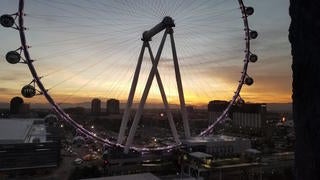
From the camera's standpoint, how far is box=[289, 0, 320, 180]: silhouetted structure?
7.73 feet

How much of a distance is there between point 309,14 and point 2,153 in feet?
171

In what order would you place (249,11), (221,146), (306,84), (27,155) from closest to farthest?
(306,84) → (249,11) → (221,146) → (27,155)

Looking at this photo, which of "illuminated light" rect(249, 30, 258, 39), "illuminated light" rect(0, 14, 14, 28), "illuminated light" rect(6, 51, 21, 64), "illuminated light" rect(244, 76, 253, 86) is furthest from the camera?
"illuminated light" rect(244, 76, 253, 86)

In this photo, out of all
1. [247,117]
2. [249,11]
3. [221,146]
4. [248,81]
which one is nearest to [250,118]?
[247,117]

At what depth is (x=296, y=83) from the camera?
8.52 feet

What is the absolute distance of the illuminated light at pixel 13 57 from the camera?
21438 mm

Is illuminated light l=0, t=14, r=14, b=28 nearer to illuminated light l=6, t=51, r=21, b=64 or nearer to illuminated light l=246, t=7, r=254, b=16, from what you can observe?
illuminated light l=6, t=51, r=21, b=64

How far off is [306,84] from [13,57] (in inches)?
847

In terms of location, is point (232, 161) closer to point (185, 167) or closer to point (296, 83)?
point (185, 167)

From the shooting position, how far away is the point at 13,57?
70.9 ft

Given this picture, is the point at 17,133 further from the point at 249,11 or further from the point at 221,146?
the point at 249,11

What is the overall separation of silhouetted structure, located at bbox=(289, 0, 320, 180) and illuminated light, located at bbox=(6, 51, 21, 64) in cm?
2125

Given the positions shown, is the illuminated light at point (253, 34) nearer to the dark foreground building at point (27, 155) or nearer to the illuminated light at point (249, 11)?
the illuminated light at point (249, 11)

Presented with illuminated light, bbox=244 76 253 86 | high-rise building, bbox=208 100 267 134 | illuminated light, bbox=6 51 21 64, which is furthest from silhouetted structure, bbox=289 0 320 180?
high-rise building, bbox=208 100 267 134
